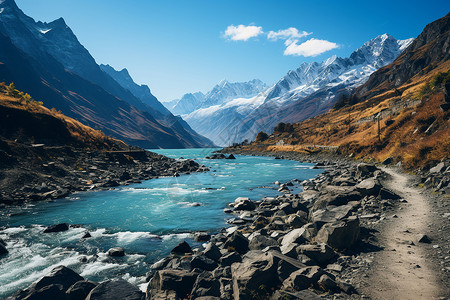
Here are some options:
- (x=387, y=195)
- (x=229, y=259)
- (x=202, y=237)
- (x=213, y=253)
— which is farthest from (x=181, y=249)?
(x=387, y=195)

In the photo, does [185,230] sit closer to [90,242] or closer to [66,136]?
[90,242]

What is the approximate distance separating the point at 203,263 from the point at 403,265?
8.26 metres

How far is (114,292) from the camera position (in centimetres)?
861

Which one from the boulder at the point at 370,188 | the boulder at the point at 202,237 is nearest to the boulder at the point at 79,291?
the boulder at the point at 202,237

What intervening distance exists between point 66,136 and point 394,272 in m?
60.3

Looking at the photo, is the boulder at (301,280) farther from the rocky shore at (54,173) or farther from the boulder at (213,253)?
the rocky shore at (54,173)

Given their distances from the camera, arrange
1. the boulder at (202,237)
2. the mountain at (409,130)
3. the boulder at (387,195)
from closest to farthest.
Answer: the boulder at (202,237) < the boulder at (387,195) < the mountain at (409,130)

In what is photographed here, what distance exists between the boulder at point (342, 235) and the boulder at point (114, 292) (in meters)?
8.53

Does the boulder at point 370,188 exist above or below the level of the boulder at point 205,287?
below

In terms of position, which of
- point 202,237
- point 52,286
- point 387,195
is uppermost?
point 52,286

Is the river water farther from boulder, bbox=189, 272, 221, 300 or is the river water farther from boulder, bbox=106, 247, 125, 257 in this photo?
boulder, bbox=189, 272, 221, 300

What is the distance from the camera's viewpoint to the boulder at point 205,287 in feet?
26.3

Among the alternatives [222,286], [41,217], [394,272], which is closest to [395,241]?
[394,272]

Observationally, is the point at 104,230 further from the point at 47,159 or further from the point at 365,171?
the point at 365,171
